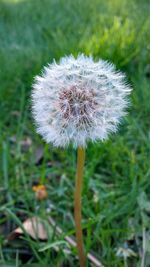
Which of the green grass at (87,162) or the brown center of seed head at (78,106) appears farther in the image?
the green grass at (87,162)

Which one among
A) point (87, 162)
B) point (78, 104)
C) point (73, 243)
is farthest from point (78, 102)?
point (87, 162)

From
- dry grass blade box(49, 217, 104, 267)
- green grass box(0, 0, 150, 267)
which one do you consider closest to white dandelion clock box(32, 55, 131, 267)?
dry grass blade box(49, 217, 104, 267)

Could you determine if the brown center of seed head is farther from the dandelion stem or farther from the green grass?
the green grass

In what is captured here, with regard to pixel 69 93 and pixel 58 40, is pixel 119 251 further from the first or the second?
pixel 58 40

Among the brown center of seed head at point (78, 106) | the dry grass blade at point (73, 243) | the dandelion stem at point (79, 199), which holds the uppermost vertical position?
the brown center of seed head at point (78, 106)

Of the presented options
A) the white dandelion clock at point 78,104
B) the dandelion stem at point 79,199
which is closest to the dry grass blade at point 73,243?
the dandelion stem at point 79,199

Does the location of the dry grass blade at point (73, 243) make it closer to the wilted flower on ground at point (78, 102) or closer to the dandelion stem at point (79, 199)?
the dandelion stem at point (79, 199)

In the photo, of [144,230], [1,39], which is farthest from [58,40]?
[144,230]
